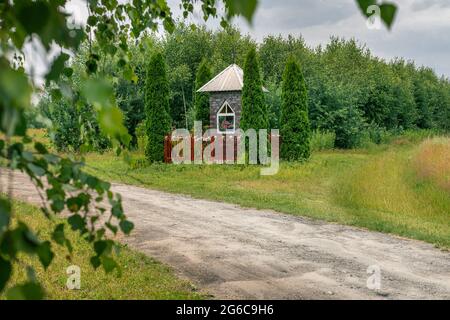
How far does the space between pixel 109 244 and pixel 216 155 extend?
18131 mm

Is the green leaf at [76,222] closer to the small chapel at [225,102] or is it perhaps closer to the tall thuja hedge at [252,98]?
the tall thuja hedge at [252,98]

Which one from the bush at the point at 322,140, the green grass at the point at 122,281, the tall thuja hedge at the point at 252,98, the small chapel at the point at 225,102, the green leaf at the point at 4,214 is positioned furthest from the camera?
the bush at the point at 322,140

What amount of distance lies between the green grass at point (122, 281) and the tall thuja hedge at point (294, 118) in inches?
550

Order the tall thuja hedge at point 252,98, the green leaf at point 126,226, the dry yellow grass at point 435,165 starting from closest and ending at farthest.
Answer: the green leaf at point 126,226, the dry yellow grass at point 435,165, the tall thuja hedge at point 252,98

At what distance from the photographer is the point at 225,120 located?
22641 mm

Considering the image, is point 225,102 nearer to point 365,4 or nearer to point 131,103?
point 131,103

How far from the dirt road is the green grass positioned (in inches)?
10.3

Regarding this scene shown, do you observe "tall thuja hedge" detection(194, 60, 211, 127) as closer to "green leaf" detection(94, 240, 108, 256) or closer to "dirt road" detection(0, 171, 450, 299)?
"dirt road" detection(0, 171, 450, 299)

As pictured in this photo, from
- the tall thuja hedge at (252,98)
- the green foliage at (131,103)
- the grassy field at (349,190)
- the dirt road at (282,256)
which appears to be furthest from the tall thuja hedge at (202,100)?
the dirt road at (282,256)

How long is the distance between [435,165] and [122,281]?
934 centimetres

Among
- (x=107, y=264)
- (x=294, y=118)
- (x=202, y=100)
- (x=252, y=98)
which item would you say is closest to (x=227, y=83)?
(x=202, y=100)

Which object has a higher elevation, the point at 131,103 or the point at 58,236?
the point at 131,103

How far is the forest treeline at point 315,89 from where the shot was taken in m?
28.0

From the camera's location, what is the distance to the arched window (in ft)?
73.8
